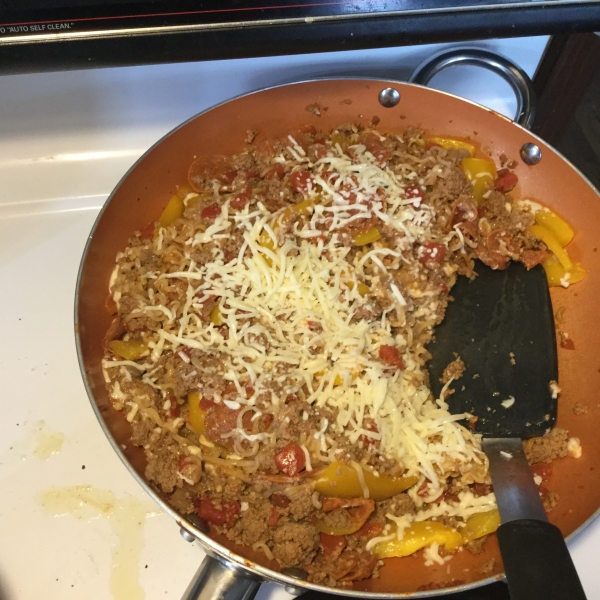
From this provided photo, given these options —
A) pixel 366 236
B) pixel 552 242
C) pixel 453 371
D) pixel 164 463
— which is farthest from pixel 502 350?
pixel 164 463

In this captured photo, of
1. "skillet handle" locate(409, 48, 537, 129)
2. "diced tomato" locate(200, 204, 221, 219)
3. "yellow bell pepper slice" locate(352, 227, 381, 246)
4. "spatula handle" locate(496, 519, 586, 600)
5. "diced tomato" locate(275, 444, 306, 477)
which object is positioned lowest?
"diced tomato" locate(275, 444, 306, 477)

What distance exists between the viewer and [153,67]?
1416 mm

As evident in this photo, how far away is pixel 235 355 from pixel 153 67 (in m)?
0.84

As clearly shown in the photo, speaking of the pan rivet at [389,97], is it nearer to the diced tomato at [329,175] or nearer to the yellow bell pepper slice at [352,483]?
the diced tomato at [329,175]

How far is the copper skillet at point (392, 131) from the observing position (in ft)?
3.95

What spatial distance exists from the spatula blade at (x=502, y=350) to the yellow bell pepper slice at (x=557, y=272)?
0.11 feet

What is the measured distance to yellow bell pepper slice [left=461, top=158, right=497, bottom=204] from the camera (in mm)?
1507

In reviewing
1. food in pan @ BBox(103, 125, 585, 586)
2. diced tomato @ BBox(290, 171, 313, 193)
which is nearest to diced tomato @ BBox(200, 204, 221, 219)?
food in pan @ BBox(103, 125, 585, 586)

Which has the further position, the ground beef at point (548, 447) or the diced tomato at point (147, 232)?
the diced tomato at point (147, 232)

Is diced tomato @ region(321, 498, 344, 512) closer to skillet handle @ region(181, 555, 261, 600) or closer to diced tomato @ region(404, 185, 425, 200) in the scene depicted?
skillet handle @ region(181, 555, 261, 600)

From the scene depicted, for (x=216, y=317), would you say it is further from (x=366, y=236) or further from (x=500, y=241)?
(x=500, y=241)

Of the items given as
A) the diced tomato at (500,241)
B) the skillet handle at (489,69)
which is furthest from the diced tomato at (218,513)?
the skillet handle at (489,69)

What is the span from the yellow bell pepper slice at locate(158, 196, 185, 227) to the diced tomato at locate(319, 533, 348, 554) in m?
0.93

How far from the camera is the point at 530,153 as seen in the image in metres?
1.47
